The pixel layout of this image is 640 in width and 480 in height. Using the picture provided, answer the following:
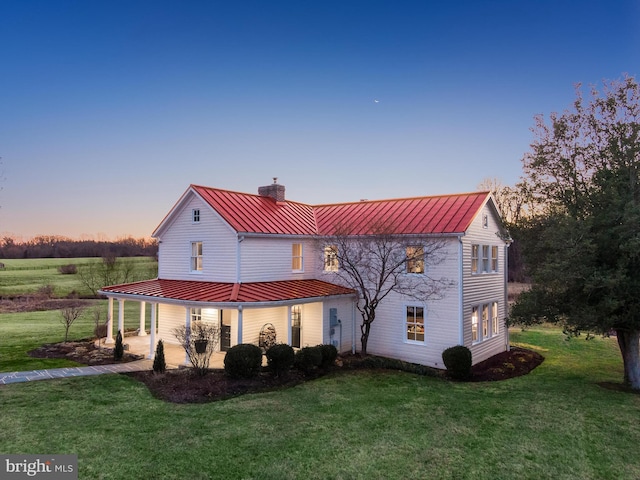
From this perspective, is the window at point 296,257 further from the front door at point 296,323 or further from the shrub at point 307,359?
the shrub at point 307,359

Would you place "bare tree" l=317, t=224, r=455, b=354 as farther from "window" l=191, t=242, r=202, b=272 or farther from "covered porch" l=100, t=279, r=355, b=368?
"window" l=191, t=242, r=202, b=272

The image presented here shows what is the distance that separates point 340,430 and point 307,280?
39.3 feet

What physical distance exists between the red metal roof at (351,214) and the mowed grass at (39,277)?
30838mm

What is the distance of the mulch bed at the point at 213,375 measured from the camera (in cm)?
1298

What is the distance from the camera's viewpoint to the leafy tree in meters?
13.0

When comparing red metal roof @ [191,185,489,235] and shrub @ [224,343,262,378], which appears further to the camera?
red metal roof @ [191,185,489,235]

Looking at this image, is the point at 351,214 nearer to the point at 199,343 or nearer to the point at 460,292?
the point at 460,292

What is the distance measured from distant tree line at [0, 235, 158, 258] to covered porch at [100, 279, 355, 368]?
45.9m

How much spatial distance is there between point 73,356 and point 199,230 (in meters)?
8.17

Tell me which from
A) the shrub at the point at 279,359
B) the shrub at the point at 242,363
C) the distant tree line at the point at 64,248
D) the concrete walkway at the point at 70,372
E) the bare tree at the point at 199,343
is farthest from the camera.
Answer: the distant tree line at the point at 64,248

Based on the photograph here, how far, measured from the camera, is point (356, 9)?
67.2 feet

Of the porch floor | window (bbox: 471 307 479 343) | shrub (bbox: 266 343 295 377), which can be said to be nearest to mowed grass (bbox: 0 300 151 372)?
the porch floor

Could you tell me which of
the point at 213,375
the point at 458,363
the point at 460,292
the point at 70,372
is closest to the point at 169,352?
the point at 70,372

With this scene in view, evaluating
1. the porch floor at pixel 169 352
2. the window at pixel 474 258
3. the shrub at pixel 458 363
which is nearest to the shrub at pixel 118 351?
the porch floor at pixel 169 352
